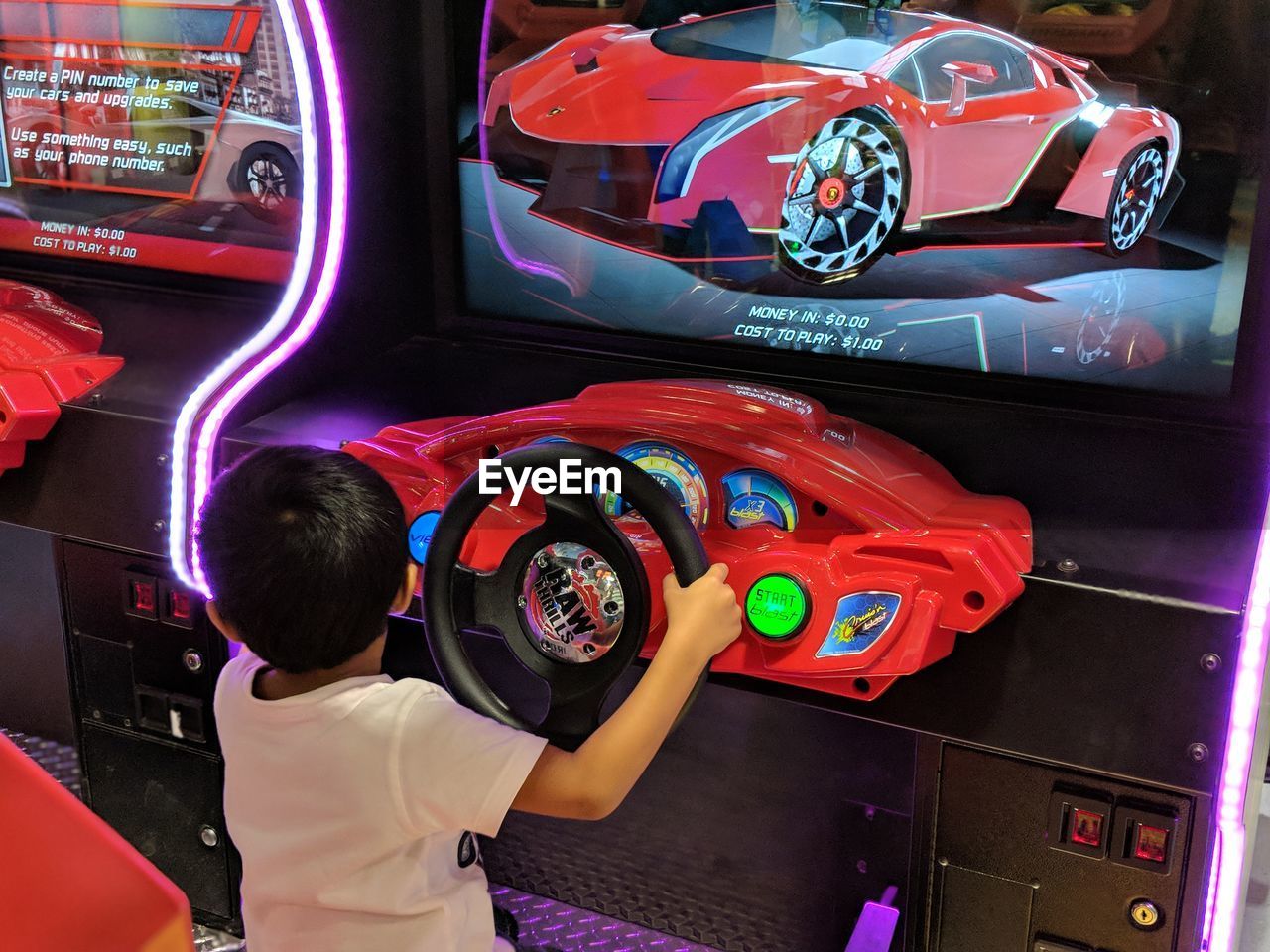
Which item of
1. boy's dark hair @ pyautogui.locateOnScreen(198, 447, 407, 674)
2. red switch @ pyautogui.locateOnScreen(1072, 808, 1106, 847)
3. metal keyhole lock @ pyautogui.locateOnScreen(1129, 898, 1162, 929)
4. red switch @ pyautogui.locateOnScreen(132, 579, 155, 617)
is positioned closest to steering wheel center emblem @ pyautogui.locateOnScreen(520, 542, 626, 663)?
boy's dark hair @ pyautogui.locateOnScreen(198, 447, 407, 674)

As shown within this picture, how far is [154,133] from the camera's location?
213 cm

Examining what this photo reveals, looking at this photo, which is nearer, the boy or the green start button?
the boy

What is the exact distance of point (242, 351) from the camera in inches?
75.0

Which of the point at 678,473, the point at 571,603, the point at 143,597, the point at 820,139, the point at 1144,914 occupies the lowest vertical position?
the point at 1144,914

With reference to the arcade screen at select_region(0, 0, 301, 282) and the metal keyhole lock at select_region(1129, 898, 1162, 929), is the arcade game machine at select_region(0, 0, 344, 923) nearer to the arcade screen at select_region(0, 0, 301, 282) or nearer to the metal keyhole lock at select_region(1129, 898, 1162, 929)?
the arcade screen at select_region(0, 0, 301, 282)

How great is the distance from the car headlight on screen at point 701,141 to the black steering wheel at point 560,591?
23.7 inches

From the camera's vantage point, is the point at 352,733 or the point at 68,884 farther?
the point at 352,733

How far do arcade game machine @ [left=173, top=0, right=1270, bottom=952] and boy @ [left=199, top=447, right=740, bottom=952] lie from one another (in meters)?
0.13

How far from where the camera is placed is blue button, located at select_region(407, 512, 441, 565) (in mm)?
1598

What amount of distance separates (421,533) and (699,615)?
489 mm

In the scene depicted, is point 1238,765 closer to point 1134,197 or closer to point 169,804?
point 1134,197

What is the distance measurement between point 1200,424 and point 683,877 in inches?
40.8

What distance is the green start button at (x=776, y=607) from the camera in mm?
1389

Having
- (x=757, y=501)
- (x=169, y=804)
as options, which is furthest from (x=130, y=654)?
(x=757, y=501)
